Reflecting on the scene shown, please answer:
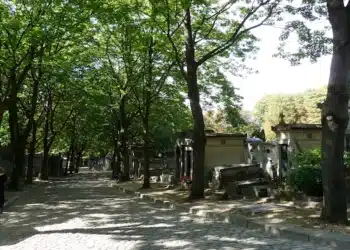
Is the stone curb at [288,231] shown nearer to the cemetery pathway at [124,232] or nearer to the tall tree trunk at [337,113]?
the cemetery pathway at [124,232]

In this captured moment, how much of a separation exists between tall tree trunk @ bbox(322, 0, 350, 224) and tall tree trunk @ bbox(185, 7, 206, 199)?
7.39m

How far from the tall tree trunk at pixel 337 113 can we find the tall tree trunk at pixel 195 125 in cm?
739

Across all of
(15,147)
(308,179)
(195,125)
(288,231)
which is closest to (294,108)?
(15,147)

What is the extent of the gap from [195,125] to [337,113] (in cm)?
786

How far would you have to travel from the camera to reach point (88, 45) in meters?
25.5

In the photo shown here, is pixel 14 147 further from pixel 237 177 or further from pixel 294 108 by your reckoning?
pixel 294 108

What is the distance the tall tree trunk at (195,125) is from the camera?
17094mm

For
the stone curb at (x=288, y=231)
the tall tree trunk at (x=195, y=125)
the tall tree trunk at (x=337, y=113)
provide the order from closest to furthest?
the stone curb at (x=288, y=231) → the tall tree trunk at (x=337, y=113) → the tall tree trunk at (x=195, y=125)

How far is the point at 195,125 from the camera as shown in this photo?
17.3 m

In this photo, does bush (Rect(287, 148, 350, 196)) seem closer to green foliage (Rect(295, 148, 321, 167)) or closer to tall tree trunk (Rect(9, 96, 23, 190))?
green foliage (Rect(295, 148, 321, 167))

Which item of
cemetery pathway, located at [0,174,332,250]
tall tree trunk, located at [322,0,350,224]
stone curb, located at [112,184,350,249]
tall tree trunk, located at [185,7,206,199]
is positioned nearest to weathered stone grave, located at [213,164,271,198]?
tall tree trunk, located at [185,7,206,199]

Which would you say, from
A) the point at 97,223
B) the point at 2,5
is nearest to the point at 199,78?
the point at 2,5

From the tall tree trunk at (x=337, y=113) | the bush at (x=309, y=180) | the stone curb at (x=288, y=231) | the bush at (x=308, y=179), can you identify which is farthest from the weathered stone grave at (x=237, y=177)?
the tall tree trunk at (x=337, y=113)

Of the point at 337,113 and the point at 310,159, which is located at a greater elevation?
the point at 337,113
